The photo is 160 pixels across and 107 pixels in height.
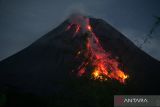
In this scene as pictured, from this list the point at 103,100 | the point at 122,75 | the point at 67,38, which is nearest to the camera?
the point at 103,100

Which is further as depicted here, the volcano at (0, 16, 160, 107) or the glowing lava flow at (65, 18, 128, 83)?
the glowing lava flow at (65, 18, 128, 83)

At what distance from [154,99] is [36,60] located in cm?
1843

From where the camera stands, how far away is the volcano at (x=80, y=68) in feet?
60.9

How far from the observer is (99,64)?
24062 mm

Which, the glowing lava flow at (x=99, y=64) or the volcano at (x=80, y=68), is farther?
the glowing lava flow at (x=99, y=64)

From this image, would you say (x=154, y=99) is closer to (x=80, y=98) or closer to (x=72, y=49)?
(x=80, y=98)

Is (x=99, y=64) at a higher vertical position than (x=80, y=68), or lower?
higher

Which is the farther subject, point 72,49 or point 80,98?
point 72,49

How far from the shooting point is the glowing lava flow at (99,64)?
2286 cm

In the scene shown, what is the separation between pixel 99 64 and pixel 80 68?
162 centimetres

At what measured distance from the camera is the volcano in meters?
18.6

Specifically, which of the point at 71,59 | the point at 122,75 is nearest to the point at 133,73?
the point at 122,75

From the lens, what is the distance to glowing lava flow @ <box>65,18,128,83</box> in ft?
75.0

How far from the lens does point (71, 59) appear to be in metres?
26.0
